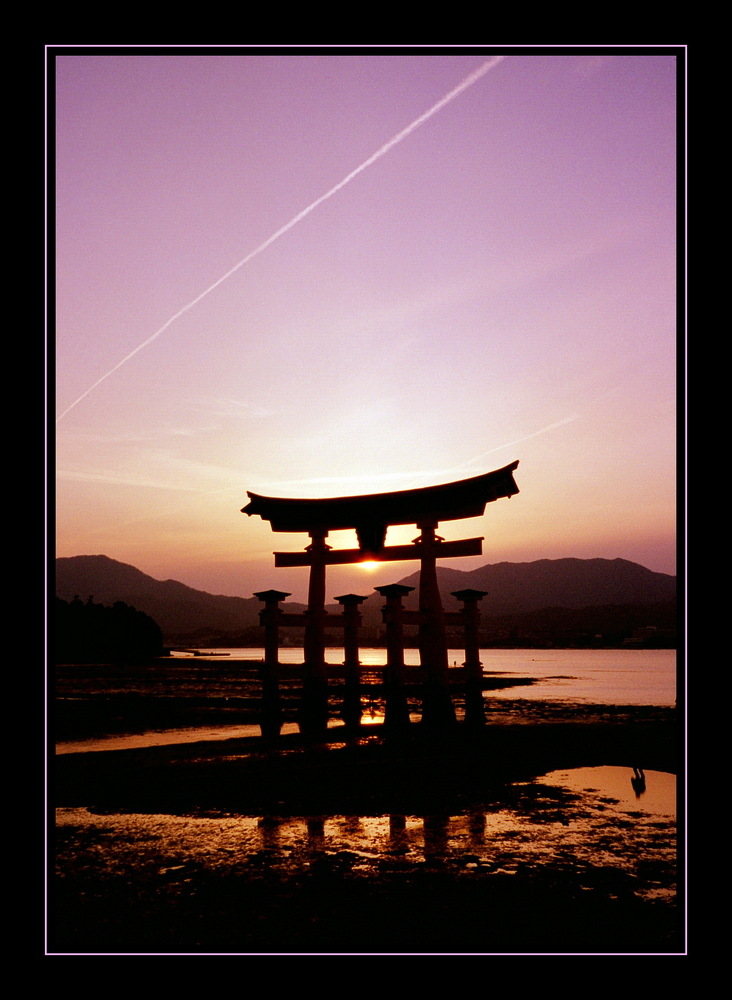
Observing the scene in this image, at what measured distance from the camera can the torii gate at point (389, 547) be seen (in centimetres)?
1287

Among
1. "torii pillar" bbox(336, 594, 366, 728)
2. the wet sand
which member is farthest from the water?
the wet sand

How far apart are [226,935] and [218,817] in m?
3.15

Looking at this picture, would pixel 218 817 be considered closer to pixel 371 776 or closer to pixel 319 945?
pixel 371 776

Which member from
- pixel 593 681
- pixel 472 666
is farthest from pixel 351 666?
pixel 593 681

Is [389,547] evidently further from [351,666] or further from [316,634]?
[351,666]

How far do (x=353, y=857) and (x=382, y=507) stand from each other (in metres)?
8.13

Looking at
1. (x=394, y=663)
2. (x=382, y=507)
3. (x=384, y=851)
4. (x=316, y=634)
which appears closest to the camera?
(x=384, y=851)

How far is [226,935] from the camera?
4445 mm

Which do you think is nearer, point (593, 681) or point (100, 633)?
point (593, 681)

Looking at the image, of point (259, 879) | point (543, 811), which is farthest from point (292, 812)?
point (543, 811)

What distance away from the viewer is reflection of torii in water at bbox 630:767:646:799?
9.00 metres

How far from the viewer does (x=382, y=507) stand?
1362cm

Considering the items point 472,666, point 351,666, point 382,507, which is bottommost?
point 351,666

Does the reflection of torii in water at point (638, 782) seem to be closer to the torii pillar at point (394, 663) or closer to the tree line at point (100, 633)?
the torii pillar at point (394, 663)
